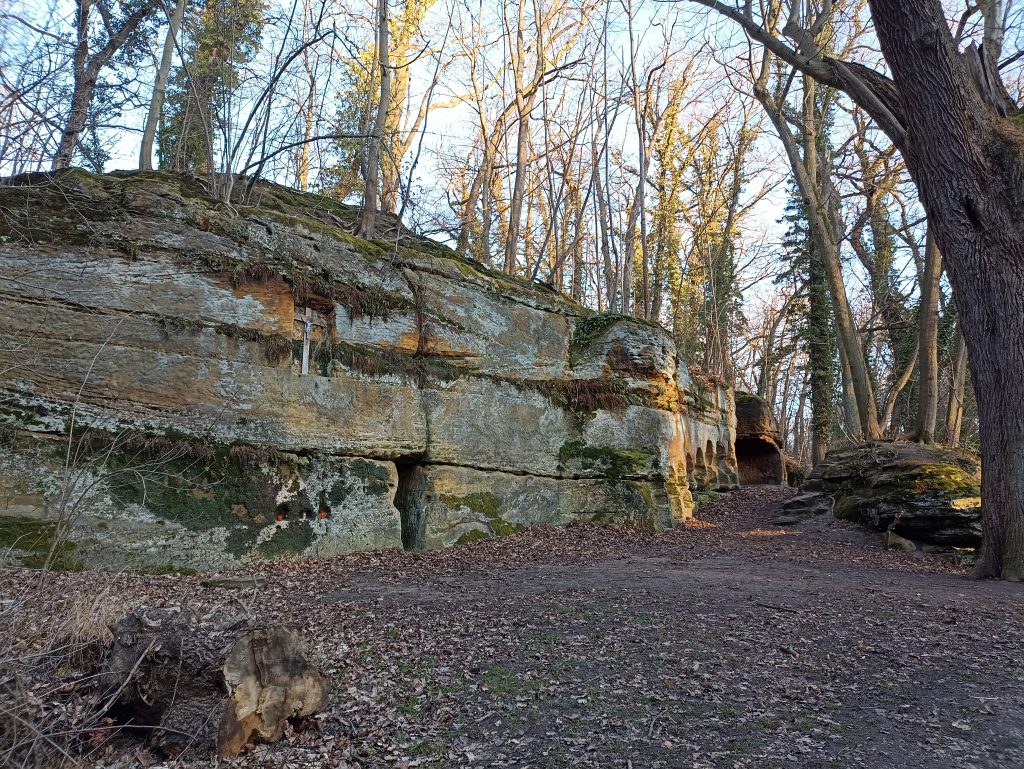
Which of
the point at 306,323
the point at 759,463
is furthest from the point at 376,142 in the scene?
the point at 759,463

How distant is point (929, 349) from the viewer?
14.3 m

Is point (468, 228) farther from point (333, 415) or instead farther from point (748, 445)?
point (748, 445)

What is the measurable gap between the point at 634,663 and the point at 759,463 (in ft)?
74.0

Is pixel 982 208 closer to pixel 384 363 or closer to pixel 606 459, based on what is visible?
pixel 606 459

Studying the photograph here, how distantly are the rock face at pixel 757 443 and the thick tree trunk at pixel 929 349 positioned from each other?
382 inches

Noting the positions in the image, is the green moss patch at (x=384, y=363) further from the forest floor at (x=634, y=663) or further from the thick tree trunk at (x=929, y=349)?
the thick tree trunk at (x=929, y=349)

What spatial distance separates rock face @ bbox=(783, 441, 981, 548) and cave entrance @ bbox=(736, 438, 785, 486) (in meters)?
10.4

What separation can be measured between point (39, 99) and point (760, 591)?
812 centimetres

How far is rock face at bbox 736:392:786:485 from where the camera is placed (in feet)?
79.0

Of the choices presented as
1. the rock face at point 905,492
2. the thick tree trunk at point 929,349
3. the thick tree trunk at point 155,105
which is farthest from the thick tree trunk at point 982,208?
the thick tree trunk at point 155,105

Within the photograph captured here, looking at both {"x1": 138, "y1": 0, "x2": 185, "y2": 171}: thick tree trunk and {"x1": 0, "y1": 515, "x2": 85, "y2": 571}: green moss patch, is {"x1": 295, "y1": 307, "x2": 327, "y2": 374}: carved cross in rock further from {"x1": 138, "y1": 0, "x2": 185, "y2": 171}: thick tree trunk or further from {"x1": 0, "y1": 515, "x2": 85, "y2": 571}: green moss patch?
{"x1": 138, "y1": 0, "x2": 185, "y2": 171}: thick tree trunk

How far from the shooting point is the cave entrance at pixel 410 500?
32.6 ft

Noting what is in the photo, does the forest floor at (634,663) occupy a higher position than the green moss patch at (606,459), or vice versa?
the green moss patch at (606,459)

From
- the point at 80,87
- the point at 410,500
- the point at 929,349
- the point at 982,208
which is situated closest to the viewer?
the point at 982,208
